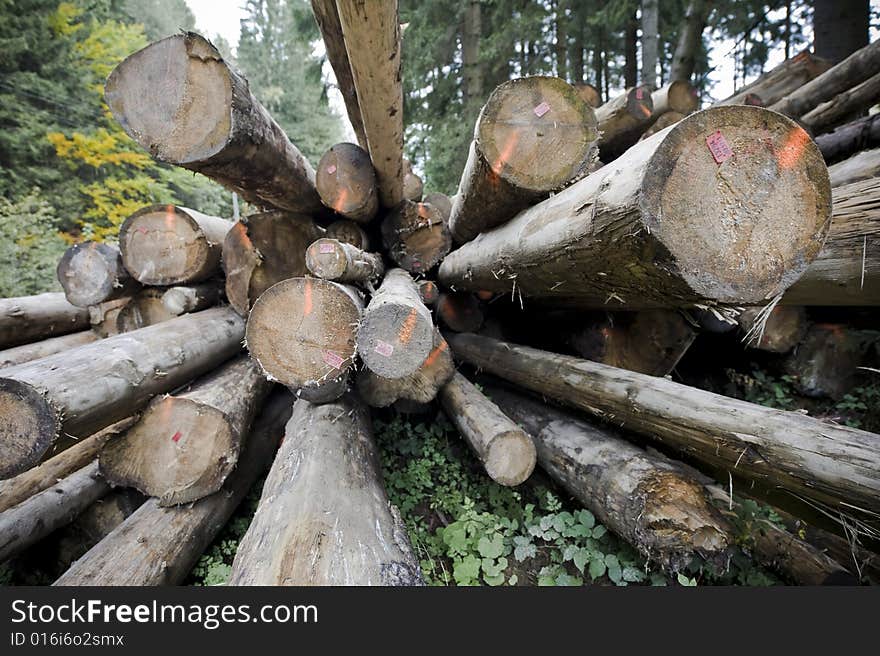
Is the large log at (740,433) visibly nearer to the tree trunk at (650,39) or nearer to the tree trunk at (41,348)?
the tree trunk at (41,348)

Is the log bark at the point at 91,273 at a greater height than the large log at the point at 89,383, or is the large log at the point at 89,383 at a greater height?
the log bark at the point at 91,273

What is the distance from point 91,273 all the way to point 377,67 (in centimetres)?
283

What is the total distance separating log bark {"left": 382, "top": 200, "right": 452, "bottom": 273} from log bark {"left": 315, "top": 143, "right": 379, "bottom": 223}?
751 millimetres

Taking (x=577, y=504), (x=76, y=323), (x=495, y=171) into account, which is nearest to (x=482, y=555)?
(x=577, y=504)

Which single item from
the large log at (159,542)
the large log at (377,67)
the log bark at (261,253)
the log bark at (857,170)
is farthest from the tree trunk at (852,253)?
the large log at (159,542)

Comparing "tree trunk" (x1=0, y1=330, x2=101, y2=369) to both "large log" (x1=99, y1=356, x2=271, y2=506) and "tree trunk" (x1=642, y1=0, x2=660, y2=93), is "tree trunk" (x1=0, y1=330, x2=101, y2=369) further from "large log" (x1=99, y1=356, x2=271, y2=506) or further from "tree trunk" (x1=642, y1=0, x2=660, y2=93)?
"tree trunk" (x1=642, y1=0, x2=660, y2=93)

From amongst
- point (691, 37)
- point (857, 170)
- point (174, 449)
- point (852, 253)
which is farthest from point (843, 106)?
point (174, 449)

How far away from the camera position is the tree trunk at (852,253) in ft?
5.20

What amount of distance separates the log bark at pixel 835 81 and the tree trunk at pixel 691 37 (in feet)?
4.39

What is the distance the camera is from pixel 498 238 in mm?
2383

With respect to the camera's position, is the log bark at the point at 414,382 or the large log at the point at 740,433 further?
the log bark at the point at 414,382

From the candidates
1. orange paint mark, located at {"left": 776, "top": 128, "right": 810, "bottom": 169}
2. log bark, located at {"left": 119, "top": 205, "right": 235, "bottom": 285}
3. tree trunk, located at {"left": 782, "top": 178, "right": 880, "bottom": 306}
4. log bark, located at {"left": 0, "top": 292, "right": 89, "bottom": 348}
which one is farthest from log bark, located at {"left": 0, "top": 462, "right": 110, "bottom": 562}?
tree trunk, located at {"left": 782, "top": 178, "right": 880, "bottom": 306}

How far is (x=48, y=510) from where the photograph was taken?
7.09ft

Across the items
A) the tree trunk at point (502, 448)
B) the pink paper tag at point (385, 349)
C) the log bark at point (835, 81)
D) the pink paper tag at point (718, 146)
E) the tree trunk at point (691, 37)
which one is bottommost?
the tree trunk at point (502, 448)
